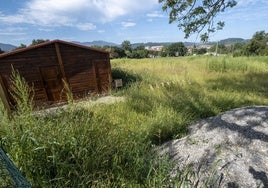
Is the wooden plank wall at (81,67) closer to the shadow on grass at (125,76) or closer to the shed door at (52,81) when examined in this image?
the shed door at (52,81)

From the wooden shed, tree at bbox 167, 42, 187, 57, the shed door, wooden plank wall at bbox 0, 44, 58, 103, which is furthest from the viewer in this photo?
tree at bbox 167, 42, 187, 57

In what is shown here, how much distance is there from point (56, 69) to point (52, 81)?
658 mm

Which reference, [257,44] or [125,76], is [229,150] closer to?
[125,76]

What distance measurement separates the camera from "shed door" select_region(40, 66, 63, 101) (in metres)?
8.03

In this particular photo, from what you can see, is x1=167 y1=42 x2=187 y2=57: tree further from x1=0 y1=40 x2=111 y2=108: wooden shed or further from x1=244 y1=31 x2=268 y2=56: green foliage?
x1=0 y1=40 x2=111 y2=108: wooden shed

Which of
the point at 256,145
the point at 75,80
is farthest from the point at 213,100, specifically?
the point at 75,80

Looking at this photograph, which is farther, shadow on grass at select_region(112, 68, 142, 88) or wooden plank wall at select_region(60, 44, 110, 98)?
shadow on grass at select_region(112, 68, 142, 88)

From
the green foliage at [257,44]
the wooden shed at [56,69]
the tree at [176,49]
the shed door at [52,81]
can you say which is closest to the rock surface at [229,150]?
the wooden shed at [56,69]

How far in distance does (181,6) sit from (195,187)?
22.9 ft

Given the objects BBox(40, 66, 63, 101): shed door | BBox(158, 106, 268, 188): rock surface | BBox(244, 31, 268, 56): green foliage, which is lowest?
BBox(158, 106, 268, 188): rock surface

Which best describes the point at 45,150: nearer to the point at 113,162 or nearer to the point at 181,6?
the point at 113,162

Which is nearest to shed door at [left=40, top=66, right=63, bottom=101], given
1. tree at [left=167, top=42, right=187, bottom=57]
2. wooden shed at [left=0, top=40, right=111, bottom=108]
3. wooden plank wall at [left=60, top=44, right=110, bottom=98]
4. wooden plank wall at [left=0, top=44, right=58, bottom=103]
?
wooden shed at [left=0, top=40, right=111, bottom=108]

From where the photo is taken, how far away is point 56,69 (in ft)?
26.9

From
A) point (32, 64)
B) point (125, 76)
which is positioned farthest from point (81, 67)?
point (125, 76)
